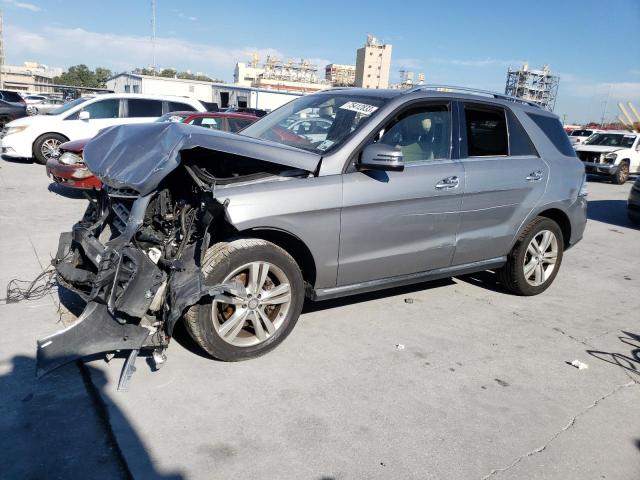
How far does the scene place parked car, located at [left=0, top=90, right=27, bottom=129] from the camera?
2100 cm

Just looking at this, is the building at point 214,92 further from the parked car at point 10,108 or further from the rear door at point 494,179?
the rear door at point 494,179

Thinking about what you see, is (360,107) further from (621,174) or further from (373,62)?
(373,62)

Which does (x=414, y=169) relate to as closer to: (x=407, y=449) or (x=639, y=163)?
(x=407, y=449)

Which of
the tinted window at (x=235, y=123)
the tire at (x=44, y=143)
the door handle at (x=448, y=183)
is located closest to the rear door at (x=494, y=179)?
the door handle at (x=448, y=183)

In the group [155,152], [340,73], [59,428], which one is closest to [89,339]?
[59,428]

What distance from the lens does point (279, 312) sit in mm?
3656

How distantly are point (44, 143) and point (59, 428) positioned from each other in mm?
10894

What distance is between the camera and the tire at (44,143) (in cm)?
1177

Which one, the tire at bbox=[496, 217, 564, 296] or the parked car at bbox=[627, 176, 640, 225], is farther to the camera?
the parked car at bbox=[627, 176, 640, 225]

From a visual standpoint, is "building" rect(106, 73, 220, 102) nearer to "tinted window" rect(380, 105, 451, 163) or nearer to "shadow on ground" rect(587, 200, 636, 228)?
"shadow on ground" rect(587, 200, 636, 228)

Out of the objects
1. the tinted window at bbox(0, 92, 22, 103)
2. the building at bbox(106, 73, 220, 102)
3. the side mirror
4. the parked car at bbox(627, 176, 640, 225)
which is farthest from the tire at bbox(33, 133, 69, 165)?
the building at bbox(106, 73, 220, 102)

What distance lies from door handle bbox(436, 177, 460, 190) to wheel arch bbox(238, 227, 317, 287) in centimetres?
128

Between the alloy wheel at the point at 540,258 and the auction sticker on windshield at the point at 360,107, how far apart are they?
2.23 metres

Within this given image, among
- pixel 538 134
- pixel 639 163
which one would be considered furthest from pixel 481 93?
pixel 639 163
